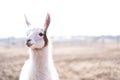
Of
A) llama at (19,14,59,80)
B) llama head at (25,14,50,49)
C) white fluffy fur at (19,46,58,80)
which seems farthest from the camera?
white fluffy fur at (19,46,58,80)

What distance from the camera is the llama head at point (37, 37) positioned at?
807cm

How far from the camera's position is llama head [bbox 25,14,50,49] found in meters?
8.07

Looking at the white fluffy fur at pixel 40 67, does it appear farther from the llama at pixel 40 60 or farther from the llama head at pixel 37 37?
the llama head at pixel 37 37

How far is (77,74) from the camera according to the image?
22.2m

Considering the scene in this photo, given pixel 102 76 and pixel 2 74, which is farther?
pixel 102 76

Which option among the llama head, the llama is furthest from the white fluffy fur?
the llama head

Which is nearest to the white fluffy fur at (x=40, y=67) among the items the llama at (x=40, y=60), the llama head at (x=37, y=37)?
the llama at (x=40, y=60)

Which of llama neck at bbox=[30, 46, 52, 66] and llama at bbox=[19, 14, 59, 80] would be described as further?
llama neck at bbox=[30, 46, 52, 66]

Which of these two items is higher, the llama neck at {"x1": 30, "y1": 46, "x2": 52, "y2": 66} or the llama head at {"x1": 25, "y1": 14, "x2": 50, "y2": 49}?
the llama head at {"x1": 25, "y1": 14, "x2": 50, "y2": 49}

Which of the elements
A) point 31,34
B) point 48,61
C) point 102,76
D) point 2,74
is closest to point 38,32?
point 31,34

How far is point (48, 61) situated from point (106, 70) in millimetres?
13621

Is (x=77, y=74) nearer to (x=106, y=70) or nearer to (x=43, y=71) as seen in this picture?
(x=106, y=70)

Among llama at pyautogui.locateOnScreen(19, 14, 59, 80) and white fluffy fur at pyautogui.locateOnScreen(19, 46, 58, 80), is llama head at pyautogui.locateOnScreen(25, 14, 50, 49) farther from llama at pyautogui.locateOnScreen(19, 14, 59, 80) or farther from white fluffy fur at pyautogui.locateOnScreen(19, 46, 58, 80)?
white fluffy fur at pyautogui.locateOnScreen(19, 46, 58, 80)

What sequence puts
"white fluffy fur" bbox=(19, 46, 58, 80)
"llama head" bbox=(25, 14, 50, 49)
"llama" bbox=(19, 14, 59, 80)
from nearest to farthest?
"llama head" bbox=(25, 14, 50, 49) < "llama" bbox=(19, 14, 59, 80) < "white fluffy fur" bbox=(19, 46, 58, 80)
